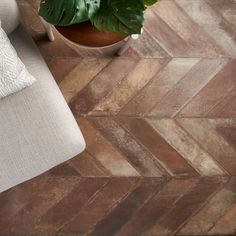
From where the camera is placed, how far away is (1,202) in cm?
132

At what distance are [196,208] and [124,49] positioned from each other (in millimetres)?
527

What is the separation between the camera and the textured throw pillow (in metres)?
0.95

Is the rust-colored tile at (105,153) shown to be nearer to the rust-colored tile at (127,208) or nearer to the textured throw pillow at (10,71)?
the rust-colored tile at (127,208)

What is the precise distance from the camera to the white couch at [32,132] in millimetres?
1010

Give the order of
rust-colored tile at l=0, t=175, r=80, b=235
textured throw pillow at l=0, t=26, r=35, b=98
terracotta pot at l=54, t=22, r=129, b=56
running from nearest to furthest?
1. textured throw pillow at l=0, t=26, r=35, b=98
2. terracotta pot at l=54, t=22, r=129, b=56
3. rust-colored tile at l=0, t=175, r=80, b=235

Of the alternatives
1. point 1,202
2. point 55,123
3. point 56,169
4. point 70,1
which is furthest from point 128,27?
point 1,202

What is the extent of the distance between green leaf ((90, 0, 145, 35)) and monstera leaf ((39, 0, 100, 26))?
0.02 metres

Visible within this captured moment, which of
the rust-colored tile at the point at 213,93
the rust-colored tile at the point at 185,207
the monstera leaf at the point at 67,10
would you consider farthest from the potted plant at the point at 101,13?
the rust-colored tile at the point at 185,207

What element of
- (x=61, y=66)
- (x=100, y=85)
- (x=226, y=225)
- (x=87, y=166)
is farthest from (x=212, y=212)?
(x=61, y=66)

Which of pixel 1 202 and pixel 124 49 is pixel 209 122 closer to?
pixel 124 49

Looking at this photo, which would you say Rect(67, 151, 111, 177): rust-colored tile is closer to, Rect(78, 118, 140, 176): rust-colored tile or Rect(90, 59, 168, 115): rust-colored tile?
Rect(78, 118, 140, 176): rust-colored tile

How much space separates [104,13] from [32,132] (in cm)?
31

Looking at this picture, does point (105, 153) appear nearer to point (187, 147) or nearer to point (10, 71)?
point (187, 147)

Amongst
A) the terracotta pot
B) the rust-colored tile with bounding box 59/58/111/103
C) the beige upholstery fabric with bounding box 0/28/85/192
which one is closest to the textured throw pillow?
the beige upholstery fabric with bounding box 0/28/85/192
